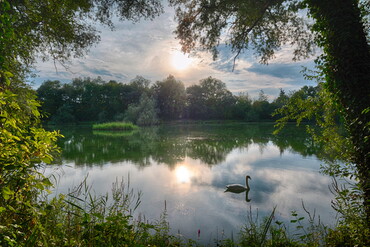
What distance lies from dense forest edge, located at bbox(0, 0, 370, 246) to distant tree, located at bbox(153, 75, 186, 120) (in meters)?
43.0

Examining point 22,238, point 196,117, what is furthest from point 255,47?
point 196,117

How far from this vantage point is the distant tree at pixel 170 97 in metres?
49.1

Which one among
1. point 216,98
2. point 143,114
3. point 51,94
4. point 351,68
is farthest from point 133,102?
point 351,68

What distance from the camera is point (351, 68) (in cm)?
256

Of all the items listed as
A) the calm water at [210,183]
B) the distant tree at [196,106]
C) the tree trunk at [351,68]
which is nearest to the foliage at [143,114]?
the distant tree at [196,106]

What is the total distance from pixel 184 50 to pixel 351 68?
4.74 metres

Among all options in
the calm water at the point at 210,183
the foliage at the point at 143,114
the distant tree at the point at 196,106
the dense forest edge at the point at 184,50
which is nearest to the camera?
the dense forest edge at the point at 184,50

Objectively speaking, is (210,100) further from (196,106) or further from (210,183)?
(210,183)

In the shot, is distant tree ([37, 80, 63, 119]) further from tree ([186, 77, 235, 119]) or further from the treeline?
tree ([186, 77, 235, 119])

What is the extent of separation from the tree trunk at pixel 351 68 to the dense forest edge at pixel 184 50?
0.04 ft

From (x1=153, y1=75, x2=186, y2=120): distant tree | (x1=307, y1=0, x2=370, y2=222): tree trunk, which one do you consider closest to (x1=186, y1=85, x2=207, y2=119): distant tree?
(x1=153, y1=75, x2=186, y2=120): distant tree

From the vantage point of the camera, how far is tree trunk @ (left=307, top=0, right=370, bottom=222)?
2475mm

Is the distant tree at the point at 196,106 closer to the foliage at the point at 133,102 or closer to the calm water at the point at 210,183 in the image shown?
the foliage at the point at 133,102

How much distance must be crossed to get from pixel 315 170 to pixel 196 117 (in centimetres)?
4534
